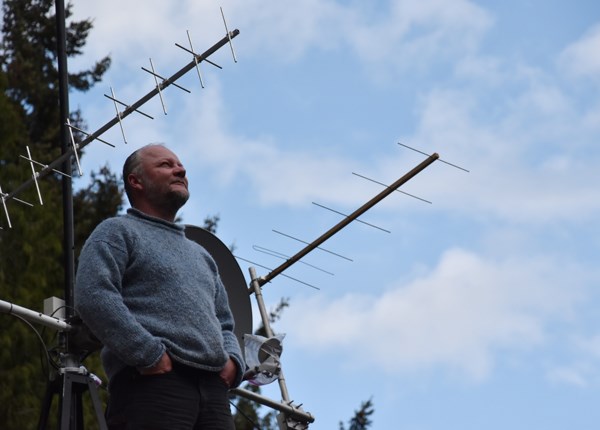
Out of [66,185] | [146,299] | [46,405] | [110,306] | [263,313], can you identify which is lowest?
[46,405]

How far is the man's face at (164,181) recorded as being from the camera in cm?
424

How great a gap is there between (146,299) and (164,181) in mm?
439

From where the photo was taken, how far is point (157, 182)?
4.25 metres

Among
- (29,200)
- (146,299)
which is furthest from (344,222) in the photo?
(29,200)

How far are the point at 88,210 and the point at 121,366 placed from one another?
16715mm

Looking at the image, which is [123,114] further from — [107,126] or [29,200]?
[29,200]

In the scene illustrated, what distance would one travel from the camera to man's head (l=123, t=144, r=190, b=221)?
4.25 meters

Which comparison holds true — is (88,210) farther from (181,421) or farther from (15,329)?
(181,421)

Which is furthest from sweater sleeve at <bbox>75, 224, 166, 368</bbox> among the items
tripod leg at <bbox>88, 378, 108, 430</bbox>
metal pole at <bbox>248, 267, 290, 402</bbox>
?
metal pole at <bbox>248, 267, 290, 402</bbox>

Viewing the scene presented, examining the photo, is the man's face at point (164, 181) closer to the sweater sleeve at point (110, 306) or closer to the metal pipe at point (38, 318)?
the sweater sleeve at point (110, 306)

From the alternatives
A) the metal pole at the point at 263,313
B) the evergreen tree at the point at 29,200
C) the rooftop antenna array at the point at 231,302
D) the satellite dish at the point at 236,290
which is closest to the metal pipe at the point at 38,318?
the rooftop antenna array at the point at 231,302

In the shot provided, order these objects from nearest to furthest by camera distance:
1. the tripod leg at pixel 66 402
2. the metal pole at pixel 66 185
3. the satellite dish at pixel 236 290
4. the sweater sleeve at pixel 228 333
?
the tripod leg at pixel 66 402 → the sweater sleeve at pixel 228 333 → the metal pole at pixel 66 185 → the satellite dish at pixel 236 290

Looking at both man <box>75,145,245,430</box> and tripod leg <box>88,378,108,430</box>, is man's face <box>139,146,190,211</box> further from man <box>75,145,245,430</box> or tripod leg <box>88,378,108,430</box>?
tripod leg <box>88,378,108,430</box>

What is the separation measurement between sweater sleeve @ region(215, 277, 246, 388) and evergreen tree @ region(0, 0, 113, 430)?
17.7 ft
